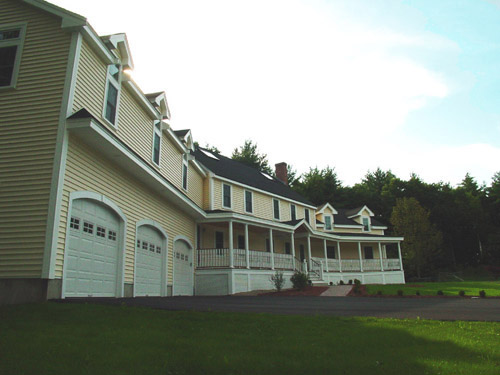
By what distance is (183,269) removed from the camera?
19031 mm

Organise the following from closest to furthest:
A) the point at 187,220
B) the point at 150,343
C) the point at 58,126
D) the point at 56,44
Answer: the point at 150,343, the point at 58,126, the point at 56,44, the point at 187,220

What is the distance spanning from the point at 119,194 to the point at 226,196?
1228cm

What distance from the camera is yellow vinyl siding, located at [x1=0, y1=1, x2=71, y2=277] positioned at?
30.8 feet

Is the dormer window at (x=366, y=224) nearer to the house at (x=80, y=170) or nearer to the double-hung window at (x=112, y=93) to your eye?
the house at (x=80, y=170)

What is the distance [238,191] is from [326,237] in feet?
30.5

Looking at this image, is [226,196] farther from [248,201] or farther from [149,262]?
[149,262]

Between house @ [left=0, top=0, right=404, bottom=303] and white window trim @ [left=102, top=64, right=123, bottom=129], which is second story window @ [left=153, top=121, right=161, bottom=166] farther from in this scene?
white window trim @ [left=102, top=64, right=123, bottom=129]

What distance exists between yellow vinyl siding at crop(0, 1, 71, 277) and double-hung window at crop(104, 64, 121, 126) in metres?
1.89

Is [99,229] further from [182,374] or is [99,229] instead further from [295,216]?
[295,216]

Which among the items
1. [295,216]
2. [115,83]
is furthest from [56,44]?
[295,216]

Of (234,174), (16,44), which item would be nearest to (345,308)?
(16,44)

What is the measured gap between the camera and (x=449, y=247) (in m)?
56.3

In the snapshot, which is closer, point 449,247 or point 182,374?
point 182,374

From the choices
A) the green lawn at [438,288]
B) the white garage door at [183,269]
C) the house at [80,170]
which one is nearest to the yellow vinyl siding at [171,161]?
the house at [80,170]
